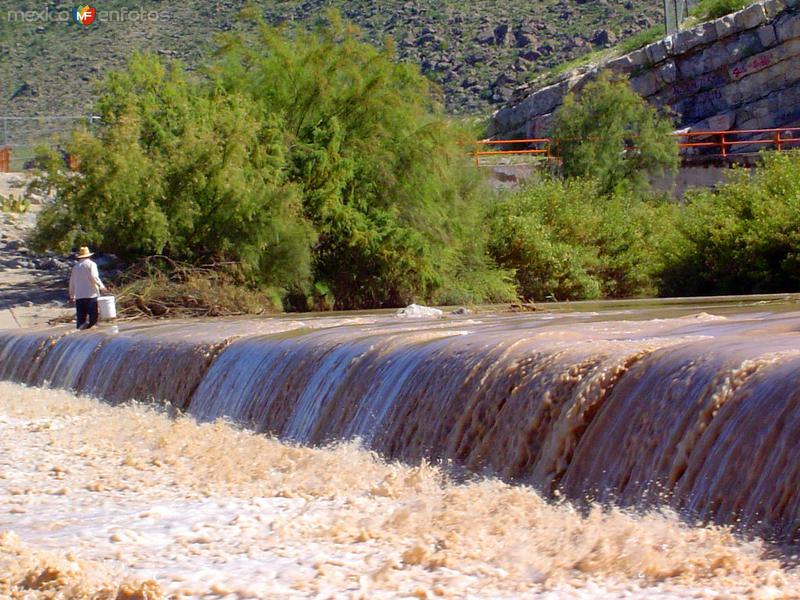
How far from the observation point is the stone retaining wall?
5141 cm

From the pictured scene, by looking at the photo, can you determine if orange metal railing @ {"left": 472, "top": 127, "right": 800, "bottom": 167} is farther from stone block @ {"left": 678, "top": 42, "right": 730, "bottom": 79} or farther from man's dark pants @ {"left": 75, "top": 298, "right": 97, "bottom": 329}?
man's dark pants @ {"left": 75, "top": 298, "right": 97, "bottom": 329}

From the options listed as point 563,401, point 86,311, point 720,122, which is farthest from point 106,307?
point 720,122

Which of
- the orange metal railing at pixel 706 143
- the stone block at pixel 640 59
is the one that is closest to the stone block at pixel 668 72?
the stone block at pixel 640 59

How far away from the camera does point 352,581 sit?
697cm

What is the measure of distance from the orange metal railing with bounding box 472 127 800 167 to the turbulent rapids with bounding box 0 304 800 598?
902 inches

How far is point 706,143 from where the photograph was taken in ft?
142

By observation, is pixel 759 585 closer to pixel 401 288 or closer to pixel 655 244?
pixel 401 288

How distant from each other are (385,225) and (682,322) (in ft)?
53.3

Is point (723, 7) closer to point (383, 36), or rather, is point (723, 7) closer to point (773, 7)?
point (773, 7)

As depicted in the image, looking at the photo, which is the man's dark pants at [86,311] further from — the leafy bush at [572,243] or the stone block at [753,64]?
the stone block at [753,64]

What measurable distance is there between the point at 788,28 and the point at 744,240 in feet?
79.7

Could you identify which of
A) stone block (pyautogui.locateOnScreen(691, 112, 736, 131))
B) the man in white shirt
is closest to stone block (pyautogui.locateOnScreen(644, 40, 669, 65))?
stone block (pyautogui.locateOnScreen(691, 112, 736, 131))

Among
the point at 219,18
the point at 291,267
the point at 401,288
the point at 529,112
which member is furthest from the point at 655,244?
the point at 219,18

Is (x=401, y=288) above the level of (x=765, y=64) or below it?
below
